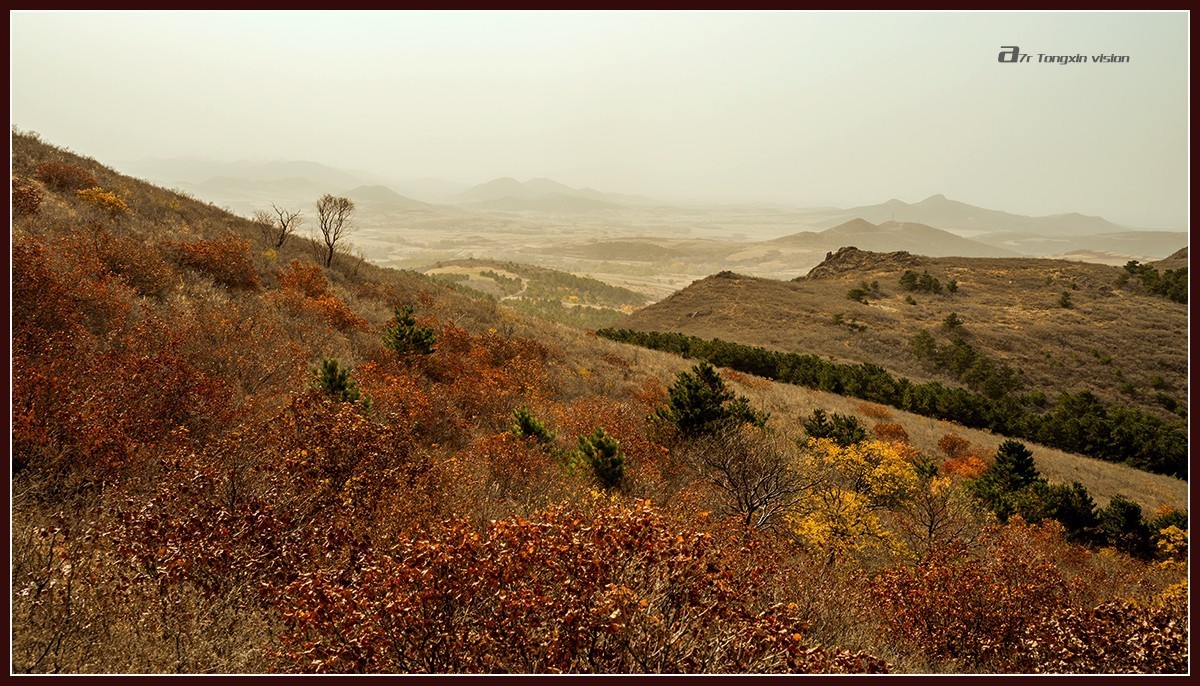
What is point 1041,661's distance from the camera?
6449 millimetres

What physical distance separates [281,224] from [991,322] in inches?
2622

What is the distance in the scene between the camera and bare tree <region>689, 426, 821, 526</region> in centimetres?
1245

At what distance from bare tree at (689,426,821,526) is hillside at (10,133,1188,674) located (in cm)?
14

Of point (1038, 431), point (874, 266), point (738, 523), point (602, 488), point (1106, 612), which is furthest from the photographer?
point (874, 266)

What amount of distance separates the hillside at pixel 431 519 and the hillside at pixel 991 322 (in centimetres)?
3339

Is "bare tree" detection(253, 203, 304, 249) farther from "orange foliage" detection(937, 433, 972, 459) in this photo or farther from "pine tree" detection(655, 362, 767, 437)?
"orange foliage" detection(937, 433, 972, 459)

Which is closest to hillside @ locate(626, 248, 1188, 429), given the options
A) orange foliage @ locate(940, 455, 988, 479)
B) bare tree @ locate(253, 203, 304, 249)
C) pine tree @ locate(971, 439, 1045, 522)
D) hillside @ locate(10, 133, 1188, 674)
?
orange foliage @ locate(940, 455, 988, 479)

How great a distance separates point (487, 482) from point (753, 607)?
5.35m

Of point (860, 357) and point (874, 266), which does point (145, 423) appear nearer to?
point (860, 357)

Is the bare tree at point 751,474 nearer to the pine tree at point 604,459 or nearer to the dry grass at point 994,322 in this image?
the pine tree at point 604,459

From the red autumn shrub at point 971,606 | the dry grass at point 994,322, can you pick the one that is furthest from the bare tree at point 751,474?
the dry grass at point 994,322

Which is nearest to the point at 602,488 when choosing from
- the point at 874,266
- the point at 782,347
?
the point at 782,347

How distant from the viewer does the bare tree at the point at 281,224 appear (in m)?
27.7
